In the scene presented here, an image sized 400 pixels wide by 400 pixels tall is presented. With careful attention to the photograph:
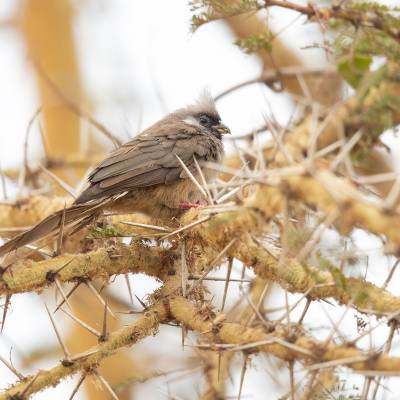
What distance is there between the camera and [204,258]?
3773mm

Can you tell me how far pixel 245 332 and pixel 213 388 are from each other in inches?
31.8

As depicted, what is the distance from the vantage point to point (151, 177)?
4.93m

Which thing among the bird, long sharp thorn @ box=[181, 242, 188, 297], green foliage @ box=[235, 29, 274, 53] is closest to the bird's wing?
the bird

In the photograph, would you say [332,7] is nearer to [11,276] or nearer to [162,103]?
[11,276]

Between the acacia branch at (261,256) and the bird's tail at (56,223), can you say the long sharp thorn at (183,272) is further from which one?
the bird's tail at (56,223)

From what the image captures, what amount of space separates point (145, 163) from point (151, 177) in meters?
0.12

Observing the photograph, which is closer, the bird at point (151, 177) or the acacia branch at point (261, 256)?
the acacia branch at point (261, 256)

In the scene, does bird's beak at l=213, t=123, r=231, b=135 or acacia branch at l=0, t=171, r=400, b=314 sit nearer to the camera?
acacia branch at l=0, t=171, r=400, b=314

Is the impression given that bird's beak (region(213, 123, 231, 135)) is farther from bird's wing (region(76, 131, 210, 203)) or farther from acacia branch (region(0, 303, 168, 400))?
acacia branch (region(0, 303, 168, 400))

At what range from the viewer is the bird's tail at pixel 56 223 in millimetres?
3525

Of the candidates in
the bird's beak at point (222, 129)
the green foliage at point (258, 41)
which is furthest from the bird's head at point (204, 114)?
the green foliage at point (258, 41)

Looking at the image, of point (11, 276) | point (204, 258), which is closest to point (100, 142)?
point (204, 258)

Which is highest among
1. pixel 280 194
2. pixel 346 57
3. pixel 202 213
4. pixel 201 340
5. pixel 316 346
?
pixel 346 57

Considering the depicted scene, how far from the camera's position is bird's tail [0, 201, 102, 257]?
3.53 meters
